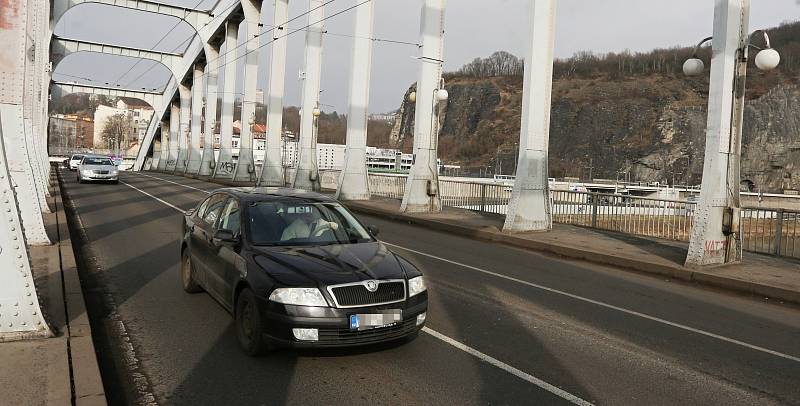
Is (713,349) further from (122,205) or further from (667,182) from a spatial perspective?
(667,182)

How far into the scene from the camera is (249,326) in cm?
525

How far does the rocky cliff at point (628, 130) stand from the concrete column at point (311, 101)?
113 meters

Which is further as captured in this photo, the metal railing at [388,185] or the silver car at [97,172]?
the silver car at [97,172]

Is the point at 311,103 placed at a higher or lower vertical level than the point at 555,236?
higher

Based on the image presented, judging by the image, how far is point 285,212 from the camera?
6316 mm

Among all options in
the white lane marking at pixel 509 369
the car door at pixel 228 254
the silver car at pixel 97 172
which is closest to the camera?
the white lane marking at pixel 509 369

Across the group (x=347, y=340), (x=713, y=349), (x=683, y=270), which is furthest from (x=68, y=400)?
(x=683, y=270)

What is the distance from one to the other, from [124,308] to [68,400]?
3.19 m

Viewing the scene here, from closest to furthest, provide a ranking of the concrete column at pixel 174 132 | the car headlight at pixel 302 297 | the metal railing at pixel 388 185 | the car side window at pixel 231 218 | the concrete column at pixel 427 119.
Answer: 1. the car headlight at pixel 302 297
2. the car side window at pixel 231 218
3. the concrete column at pixel 427 119
4. the metal railing at pixel 388 185
5. the concrete column at pixel 174 132

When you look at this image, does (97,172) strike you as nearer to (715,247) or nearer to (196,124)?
(196,124)

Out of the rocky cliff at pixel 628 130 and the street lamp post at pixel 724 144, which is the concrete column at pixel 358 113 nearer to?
the street lamp post at pixel 724 144

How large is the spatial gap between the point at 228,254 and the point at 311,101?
2593cm

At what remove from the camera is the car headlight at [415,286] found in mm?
5282

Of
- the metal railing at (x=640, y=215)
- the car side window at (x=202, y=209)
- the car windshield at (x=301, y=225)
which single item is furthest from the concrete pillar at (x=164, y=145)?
the car windshield at (x=301, y=225)
